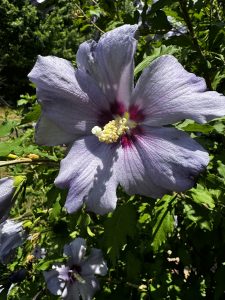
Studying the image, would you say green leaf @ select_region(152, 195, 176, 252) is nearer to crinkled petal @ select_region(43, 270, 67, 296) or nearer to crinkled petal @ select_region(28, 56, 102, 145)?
crinkled petal @ select_region(28, 56, 102, 145)

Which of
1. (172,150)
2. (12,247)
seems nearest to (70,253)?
(12,247)

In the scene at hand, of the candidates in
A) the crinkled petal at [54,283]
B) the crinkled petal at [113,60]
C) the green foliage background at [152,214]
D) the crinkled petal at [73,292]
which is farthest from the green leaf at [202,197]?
the crinkled petal at [73,292]

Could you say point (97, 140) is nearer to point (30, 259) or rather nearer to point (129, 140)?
point (129, 140)

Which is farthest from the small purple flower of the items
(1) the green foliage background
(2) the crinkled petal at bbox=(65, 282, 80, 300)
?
(2) the crinkled petal at bbox=(65, 282, 80, 300)

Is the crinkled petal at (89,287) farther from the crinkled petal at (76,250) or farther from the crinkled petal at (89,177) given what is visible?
the crinkled petal at (89,177)

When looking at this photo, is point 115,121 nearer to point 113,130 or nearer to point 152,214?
point 113,130
